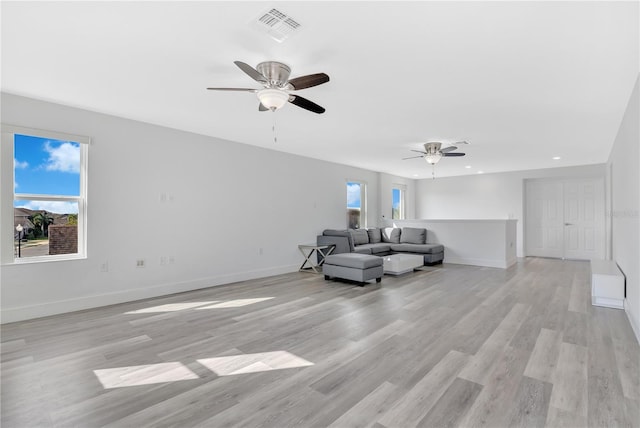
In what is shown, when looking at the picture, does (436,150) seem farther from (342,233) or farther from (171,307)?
(171,307)

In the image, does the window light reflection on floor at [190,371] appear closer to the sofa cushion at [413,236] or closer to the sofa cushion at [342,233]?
the sofa cushion at [342,233]

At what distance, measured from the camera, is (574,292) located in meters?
4.75

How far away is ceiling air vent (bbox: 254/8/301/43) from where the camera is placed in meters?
2.07

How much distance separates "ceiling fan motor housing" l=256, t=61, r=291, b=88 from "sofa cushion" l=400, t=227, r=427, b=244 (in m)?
6.15

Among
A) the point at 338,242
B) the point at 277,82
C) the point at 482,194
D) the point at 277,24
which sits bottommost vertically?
the point at 338,242

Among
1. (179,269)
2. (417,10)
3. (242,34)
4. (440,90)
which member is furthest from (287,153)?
(417,10)

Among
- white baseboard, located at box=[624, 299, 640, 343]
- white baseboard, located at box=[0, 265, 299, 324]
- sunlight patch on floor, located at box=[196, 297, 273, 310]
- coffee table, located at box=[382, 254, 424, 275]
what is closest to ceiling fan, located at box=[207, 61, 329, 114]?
sunlight patch on floor, located at box=[196, 297, 273, 310]

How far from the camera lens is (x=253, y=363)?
2.51 metres

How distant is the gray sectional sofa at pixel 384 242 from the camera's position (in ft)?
22.2

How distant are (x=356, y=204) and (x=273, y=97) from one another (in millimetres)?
6105

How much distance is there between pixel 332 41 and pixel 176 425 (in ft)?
Answer: 9.02

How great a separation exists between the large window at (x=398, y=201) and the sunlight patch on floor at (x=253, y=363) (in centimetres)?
815

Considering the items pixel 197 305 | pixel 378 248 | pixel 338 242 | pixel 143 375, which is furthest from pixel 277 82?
pixel 378 248

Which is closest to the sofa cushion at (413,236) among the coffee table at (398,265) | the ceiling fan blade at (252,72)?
the coffee table at (398,265)
